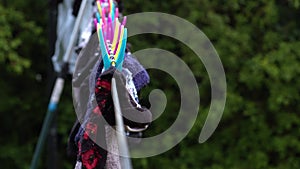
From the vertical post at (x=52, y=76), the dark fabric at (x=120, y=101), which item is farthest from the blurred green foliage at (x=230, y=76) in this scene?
the dark fabric at (x=120, y=101)

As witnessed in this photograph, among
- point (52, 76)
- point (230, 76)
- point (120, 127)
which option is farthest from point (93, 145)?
point (230, 76)

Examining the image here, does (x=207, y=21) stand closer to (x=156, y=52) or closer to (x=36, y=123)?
(x=156, y=52)

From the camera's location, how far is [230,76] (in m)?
5.65

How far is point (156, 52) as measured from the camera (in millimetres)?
5453

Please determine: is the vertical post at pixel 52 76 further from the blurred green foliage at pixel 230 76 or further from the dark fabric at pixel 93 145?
the dark fabric at pixel 93 145

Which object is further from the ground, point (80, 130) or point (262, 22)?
point (80, 130)

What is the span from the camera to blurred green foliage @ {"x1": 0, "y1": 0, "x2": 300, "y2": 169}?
17.9ft

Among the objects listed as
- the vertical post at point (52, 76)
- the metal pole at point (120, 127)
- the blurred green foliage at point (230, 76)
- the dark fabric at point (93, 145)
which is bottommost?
the blurred green foliage at point (230, 76)

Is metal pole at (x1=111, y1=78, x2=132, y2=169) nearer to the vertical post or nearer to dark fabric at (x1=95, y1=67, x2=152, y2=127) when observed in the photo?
dark fabric at (x1=95, y1=67, x2=152, y2=127)

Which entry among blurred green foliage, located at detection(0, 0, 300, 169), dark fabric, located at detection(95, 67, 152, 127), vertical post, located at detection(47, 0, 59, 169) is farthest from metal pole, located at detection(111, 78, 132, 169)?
blurred green foliage, located at detection(0, 0, 300, 169)

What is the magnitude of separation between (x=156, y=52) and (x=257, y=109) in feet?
3.25

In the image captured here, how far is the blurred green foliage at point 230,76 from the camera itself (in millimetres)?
5453

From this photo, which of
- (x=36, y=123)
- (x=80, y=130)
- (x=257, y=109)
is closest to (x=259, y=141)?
(x=257, y=109)

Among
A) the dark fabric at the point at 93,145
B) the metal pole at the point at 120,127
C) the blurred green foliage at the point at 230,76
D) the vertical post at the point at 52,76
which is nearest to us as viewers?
the metal pole at the point at 120,127
